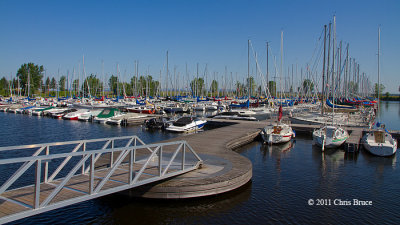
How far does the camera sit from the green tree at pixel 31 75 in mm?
127650

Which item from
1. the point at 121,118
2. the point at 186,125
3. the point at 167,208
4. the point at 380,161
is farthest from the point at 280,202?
the point at 121,118

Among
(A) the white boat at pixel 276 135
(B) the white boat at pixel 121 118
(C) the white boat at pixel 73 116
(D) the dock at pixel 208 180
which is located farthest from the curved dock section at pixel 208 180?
(C) the white boat at pixel 73 116

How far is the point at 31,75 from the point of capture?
133 m

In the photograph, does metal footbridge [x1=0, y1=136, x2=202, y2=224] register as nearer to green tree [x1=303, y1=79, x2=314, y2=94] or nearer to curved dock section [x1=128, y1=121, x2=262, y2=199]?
curved dock section [x1=128, y1=121, x2=262, y2=199]

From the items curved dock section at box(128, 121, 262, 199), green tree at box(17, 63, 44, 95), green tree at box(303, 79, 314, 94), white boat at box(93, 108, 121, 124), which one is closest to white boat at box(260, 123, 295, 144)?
curved dock section at box(128, 121, 262, 199)

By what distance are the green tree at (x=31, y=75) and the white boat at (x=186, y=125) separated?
10491 cm

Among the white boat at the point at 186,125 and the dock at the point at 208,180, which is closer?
the dock at the point at 208,180

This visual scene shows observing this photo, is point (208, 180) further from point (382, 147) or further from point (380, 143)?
point (380, 143)

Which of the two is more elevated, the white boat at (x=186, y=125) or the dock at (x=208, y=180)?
the white boat at (x=186, y=125)

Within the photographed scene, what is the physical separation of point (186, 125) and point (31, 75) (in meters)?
120

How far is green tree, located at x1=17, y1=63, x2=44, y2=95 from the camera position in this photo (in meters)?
128

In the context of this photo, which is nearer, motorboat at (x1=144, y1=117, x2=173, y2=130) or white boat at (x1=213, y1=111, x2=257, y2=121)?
motorboat at (x1=144, y1=117, x2=173, y2=130)

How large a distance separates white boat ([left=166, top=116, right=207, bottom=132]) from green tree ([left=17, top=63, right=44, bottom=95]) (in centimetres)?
10491

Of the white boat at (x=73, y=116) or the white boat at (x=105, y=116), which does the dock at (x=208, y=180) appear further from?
the white boat at (x=73, y=116)
